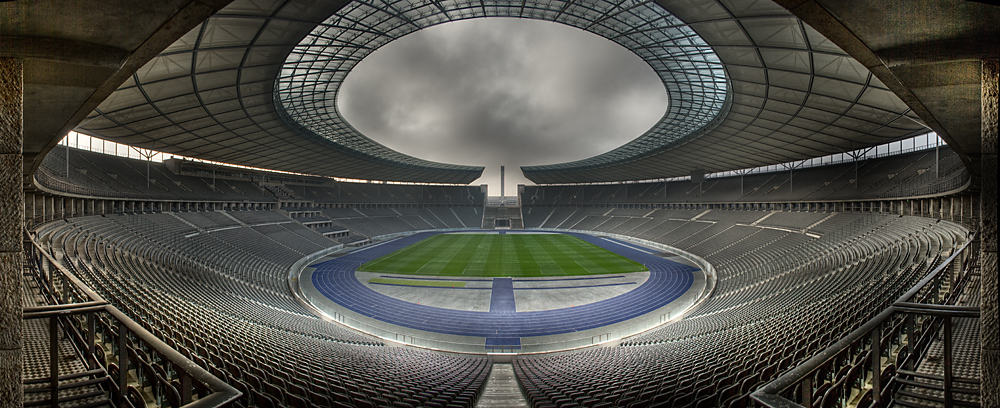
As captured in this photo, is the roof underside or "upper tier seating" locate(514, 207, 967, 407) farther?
the roof underside

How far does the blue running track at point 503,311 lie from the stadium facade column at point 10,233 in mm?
15320

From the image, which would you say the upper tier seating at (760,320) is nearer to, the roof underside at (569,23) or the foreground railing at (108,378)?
the foreground railing at (108,378)

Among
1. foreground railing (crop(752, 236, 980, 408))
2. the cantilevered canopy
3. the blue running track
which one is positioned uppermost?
the cantilevered canopy

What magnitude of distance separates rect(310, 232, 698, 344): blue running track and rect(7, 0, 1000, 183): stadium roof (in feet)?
43.8

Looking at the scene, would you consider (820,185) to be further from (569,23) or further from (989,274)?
(989,274)

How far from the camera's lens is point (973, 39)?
3.25 meters

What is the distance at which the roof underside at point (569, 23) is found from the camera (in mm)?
14422

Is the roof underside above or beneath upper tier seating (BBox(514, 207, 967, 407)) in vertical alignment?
above

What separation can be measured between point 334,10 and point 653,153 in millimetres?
37578

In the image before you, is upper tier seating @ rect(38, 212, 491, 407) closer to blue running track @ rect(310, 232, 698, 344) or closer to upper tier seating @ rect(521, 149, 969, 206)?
blue running track @ rect(310, 232, 698, 344)

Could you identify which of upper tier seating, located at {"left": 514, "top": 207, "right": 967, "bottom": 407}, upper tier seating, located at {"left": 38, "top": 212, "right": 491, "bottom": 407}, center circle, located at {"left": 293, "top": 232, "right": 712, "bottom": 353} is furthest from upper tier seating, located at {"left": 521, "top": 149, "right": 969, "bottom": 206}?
upper tier seating, located at {"left": 38, "top": 212, "right": 491, "bottom": 407}

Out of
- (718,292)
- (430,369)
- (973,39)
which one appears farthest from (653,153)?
(973,39)

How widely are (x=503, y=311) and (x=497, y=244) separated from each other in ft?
94.3

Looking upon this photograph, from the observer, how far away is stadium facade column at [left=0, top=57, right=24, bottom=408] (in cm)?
295
